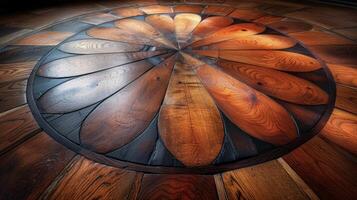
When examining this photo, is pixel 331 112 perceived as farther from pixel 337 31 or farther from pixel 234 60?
pixel 337 31

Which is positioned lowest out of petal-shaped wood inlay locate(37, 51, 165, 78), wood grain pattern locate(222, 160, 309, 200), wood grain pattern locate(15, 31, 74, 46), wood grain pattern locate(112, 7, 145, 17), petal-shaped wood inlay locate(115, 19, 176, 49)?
wood grain pattern locate(222, 160, 309, 200)

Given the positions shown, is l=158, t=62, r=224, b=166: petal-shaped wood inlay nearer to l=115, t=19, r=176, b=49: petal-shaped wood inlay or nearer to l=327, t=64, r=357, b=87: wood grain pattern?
l=115, t=19, r=176, b=49: petal-shaped wood inlay

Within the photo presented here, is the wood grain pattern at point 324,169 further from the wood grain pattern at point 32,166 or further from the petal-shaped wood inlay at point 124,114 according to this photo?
the wood grain pattern at point 32,166

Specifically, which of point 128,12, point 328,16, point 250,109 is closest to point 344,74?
point 250,109

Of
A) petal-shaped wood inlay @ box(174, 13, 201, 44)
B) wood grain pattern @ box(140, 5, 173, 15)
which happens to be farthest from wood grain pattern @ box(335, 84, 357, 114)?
wood grain pattern @ box(140, 5, 173, 15)

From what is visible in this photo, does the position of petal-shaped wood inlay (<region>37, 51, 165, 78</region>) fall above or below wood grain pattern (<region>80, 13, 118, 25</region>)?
below

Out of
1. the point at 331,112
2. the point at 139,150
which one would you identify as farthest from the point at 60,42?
the point at 331,112

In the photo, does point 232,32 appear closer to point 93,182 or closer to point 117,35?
point 117,35
